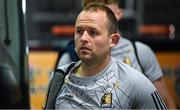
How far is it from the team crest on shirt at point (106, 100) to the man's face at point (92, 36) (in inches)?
7.7

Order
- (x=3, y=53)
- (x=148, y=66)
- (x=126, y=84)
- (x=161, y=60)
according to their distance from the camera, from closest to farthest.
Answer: (x=126, y=84)
(x=3, y=53)
(x=148, y=66)
(x=161, y=60)

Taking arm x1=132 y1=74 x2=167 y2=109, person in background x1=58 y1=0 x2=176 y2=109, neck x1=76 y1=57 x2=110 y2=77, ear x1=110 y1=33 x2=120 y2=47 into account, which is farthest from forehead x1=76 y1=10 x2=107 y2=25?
person in background x1=58 y1=0 x2=176 y2=109

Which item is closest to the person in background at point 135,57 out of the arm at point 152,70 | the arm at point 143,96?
the arm at point 152,70

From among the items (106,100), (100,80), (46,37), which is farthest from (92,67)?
(46,37)

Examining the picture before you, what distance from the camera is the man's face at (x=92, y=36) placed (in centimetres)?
248

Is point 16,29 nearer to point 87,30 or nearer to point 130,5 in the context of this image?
point 87,30

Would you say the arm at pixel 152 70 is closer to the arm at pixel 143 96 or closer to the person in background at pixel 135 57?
the person in background at pixel 135 57

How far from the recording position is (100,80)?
2.51 m

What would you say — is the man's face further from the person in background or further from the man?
the person in background

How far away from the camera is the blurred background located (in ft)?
8.91

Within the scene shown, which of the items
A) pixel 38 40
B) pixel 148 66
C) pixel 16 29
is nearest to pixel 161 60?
pixel 38 40

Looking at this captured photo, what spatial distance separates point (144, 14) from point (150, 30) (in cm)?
26

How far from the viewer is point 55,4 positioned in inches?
273

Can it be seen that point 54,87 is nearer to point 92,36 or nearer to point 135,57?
point 92,36
